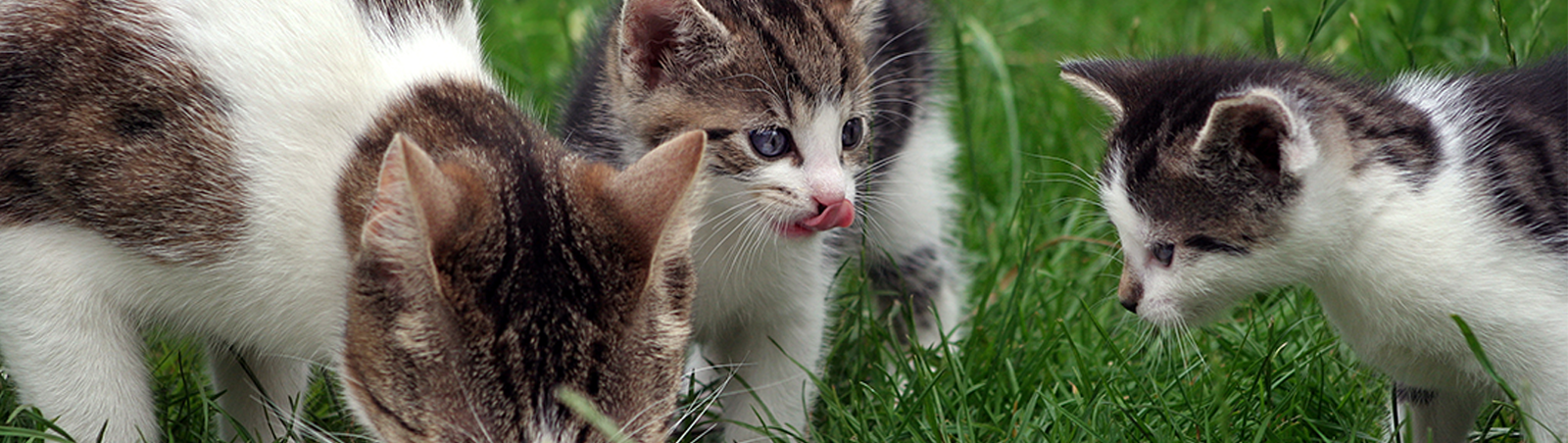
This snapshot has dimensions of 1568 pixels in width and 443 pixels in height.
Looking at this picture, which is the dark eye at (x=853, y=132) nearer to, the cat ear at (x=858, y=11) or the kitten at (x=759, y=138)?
the kitten at (x=759, y=138)

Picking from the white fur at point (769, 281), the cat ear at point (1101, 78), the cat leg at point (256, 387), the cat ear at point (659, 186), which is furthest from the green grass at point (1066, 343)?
the cat ear at point (659, 186)

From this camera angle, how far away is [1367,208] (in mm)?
3080

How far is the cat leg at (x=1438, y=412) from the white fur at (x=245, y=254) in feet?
8.29

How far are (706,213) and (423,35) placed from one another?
2.89ft

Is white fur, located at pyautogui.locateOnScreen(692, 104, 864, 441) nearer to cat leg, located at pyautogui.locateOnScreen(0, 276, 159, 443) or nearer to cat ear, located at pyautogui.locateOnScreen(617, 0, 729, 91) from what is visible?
cat ear, located at pyautogui.locateOnScreen(617, 0, 729, 91)

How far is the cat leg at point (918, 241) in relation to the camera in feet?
15.9

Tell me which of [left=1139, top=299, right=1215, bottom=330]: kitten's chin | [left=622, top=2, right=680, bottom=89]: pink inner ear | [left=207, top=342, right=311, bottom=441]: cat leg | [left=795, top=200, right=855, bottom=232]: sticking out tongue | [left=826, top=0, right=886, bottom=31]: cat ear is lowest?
[left=207, top=342, right=311, bottom=441]: cat leg

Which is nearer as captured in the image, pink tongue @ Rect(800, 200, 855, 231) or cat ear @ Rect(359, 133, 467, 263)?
cat ear @ Rect(359, 133, 467, 263)

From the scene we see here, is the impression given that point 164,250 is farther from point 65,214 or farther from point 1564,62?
point 1564,62

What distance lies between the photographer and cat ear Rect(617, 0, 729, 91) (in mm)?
3717

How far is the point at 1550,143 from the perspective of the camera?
10.4 ft

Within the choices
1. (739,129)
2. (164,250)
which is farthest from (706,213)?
(164,250)

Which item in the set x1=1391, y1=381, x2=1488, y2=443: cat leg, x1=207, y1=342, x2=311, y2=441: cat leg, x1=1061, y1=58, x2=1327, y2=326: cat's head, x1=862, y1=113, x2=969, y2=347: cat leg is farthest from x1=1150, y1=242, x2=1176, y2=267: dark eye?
x1=207, y1=342, x2=311, y2=441: cat leg

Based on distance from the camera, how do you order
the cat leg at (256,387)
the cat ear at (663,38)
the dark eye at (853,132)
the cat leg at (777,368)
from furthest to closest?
the cat leg at (777,368) → the dark eye at (853,132) → the cat leg at (256,387) → the cat ear at (663,38)
